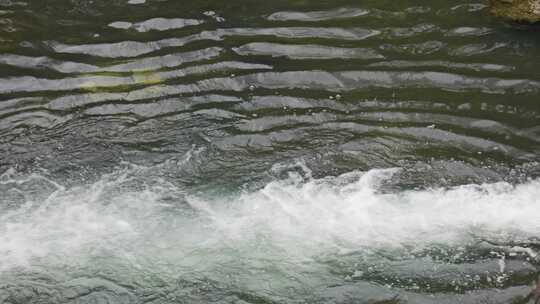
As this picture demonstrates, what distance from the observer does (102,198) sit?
838cm

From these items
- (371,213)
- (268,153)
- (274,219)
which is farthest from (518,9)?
(274,219)

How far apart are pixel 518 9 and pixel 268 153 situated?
16.7 feet

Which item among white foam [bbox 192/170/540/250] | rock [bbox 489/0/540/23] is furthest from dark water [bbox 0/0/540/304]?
rock [bbox 489/0/540/23]

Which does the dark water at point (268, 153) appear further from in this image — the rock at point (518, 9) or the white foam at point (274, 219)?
the rock at point (518, 9)

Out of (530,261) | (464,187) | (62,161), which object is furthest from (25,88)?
(530,261)

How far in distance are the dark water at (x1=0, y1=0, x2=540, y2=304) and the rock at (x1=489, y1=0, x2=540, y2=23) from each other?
20cm

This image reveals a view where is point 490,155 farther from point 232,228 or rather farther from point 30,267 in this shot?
point 30,267

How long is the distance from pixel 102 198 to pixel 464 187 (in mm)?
4723

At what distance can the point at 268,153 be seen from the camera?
8.91m

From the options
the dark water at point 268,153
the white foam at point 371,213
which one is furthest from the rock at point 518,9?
the white foam at point 371,213

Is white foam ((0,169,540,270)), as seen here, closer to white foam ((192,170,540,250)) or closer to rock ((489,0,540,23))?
white foam ((192,170,540,250))

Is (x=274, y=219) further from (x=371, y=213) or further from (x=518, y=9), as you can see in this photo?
(x=518, y=9)

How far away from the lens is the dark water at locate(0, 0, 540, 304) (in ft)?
24.3

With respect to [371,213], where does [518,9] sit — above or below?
above
